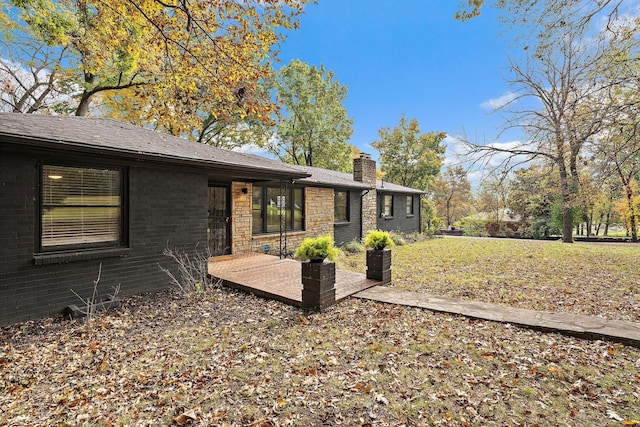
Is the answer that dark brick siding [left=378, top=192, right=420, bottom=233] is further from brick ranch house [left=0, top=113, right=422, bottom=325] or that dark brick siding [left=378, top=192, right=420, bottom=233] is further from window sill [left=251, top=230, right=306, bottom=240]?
brick ranch house [left=0, top=113, right=422, bottom=325]

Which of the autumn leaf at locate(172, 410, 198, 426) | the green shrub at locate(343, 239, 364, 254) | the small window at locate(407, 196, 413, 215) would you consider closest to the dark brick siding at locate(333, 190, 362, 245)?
the green shrub at locate(343, 239, 364, 254)

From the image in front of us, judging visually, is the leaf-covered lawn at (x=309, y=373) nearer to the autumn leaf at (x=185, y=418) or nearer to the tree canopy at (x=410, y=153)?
the autumn leaf at (x=185, y=418)

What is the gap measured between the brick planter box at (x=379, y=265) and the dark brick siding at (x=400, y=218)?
9.14 m

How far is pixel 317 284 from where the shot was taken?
4754 millimetres

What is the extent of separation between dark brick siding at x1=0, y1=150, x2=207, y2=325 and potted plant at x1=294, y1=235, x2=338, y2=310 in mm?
3056

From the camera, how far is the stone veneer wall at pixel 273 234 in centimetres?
864

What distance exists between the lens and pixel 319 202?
37.9 feet

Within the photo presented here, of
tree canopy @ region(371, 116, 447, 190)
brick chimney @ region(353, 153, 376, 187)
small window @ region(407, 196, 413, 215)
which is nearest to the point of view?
brick chimney @ region(353, 153, 376, 187)

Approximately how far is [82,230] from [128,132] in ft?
9.08

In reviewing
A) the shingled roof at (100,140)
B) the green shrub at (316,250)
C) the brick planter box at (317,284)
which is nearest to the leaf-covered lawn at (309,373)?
the brick planter box at (317,284)

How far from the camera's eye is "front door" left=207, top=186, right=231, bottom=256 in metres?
8.27

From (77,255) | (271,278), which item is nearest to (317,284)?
(271,278)

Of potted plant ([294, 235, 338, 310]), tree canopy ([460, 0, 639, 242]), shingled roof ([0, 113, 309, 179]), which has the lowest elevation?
potted plant ([294, 235, 338, 310])

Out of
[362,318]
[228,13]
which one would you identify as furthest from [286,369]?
[228,13]
